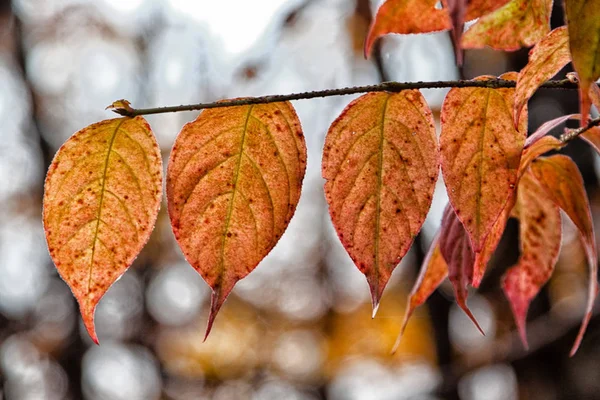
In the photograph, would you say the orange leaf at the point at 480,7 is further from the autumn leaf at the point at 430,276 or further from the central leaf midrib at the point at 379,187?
the autumn leaf at the point at 430,276

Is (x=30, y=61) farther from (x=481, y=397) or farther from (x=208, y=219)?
(x=208, y=219)

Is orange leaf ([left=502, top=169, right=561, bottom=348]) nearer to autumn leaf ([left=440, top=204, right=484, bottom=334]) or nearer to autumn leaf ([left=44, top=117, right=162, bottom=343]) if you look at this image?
autumn leaf ([left=440, top=204, right=484, bottom=334])

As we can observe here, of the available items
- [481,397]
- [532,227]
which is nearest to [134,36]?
[481,397]

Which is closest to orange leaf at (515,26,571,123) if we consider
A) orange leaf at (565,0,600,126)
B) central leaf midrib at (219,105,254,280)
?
orange leaf at (565,0,600,126)

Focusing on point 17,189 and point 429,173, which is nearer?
point 429,173

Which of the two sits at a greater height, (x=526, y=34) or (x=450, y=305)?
(x=526, y=34)

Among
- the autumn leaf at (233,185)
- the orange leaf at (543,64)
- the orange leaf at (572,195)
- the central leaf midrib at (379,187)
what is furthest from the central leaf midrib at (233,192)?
the orange leaf at (572,195)
